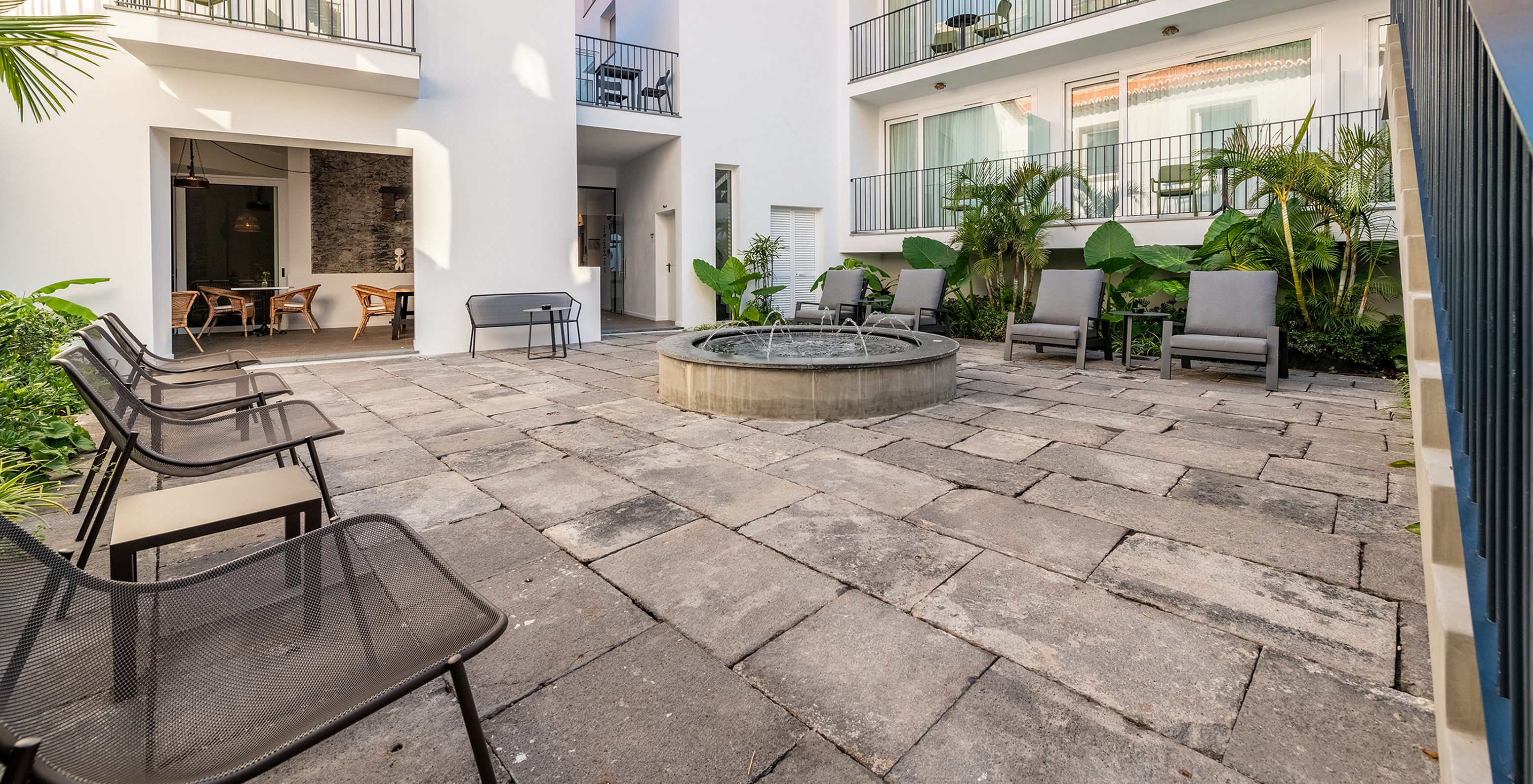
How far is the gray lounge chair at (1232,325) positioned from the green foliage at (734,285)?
536 cm

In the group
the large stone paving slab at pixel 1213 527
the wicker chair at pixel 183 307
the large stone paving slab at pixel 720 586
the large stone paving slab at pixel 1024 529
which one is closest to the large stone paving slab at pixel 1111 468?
the large stone paving slab at pixel 1213 527

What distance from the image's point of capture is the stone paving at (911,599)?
1.59 metres

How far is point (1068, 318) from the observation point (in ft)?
24.7

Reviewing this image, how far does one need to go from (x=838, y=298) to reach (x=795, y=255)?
2.25m

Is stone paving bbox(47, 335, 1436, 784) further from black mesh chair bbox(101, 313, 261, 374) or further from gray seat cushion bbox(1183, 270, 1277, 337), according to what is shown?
gray seat cushion bbox(1183, 270, 1277, 337)

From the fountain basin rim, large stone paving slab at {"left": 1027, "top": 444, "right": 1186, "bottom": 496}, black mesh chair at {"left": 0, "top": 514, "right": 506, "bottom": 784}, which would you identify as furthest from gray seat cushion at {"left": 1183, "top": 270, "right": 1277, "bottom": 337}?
black mesh chair at {"left": 0, "top": 514, "right": 506, "bottom": 784}

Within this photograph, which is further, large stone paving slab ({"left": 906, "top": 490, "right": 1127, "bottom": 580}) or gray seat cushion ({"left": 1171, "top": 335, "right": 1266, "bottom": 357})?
gray seat cushion ({"left": 1171, "top": 335, "right": 1266, "bottom": 357})

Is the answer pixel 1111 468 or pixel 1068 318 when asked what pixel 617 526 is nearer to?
pixel 1111 468

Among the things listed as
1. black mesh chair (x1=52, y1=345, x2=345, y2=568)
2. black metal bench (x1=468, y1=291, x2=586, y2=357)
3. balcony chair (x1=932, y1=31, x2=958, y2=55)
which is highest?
balcony chair (x1=932, y1=31, x2=958, y2=55)

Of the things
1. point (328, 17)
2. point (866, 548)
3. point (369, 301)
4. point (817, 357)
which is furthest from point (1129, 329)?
point (369, 301)

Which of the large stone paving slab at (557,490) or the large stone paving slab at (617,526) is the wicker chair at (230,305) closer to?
the large stone paving slab at (557,490)

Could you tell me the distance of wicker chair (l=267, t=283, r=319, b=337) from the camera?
10242 millimetres

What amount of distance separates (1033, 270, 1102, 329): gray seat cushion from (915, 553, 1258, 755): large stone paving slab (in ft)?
18.1

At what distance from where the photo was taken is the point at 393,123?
8.13 metres
